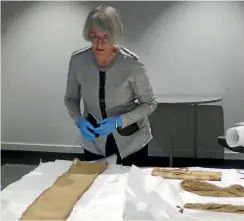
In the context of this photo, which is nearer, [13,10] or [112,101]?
[112,101]

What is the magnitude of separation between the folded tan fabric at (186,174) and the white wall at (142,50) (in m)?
2.55

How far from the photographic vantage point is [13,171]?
12.2 feet

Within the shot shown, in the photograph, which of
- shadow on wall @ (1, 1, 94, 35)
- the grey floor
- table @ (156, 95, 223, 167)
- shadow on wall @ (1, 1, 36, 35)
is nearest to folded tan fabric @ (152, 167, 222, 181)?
table @ (156, 95, 223, 167)

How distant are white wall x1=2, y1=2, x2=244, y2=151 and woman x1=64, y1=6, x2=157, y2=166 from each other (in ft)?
7.18

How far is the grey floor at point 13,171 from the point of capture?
3475 mm

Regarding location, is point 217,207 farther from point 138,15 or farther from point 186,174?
point 138,15

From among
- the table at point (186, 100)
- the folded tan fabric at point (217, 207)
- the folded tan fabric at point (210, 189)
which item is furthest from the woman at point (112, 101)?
the table at point (186, 100)

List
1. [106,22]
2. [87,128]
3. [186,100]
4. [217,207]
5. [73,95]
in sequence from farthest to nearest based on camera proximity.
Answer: [186,100] < [73,95] < [87,128] < [106,22] < [217,207]

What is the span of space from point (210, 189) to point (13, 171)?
2699mm

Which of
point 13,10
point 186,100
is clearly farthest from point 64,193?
point 13,10

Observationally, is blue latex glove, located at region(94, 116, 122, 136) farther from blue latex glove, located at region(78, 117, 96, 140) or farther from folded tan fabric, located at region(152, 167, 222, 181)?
folded tan fabric, located at region(152, 167, 222, 181)

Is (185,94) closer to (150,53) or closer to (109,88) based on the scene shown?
(150,53)

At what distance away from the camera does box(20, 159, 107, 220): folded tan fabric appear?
1.15 m

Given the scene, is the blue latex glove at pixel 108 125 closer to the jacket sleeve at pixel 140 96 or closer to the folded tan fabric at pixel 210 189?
the jacket sleeve at pixel 140 96
